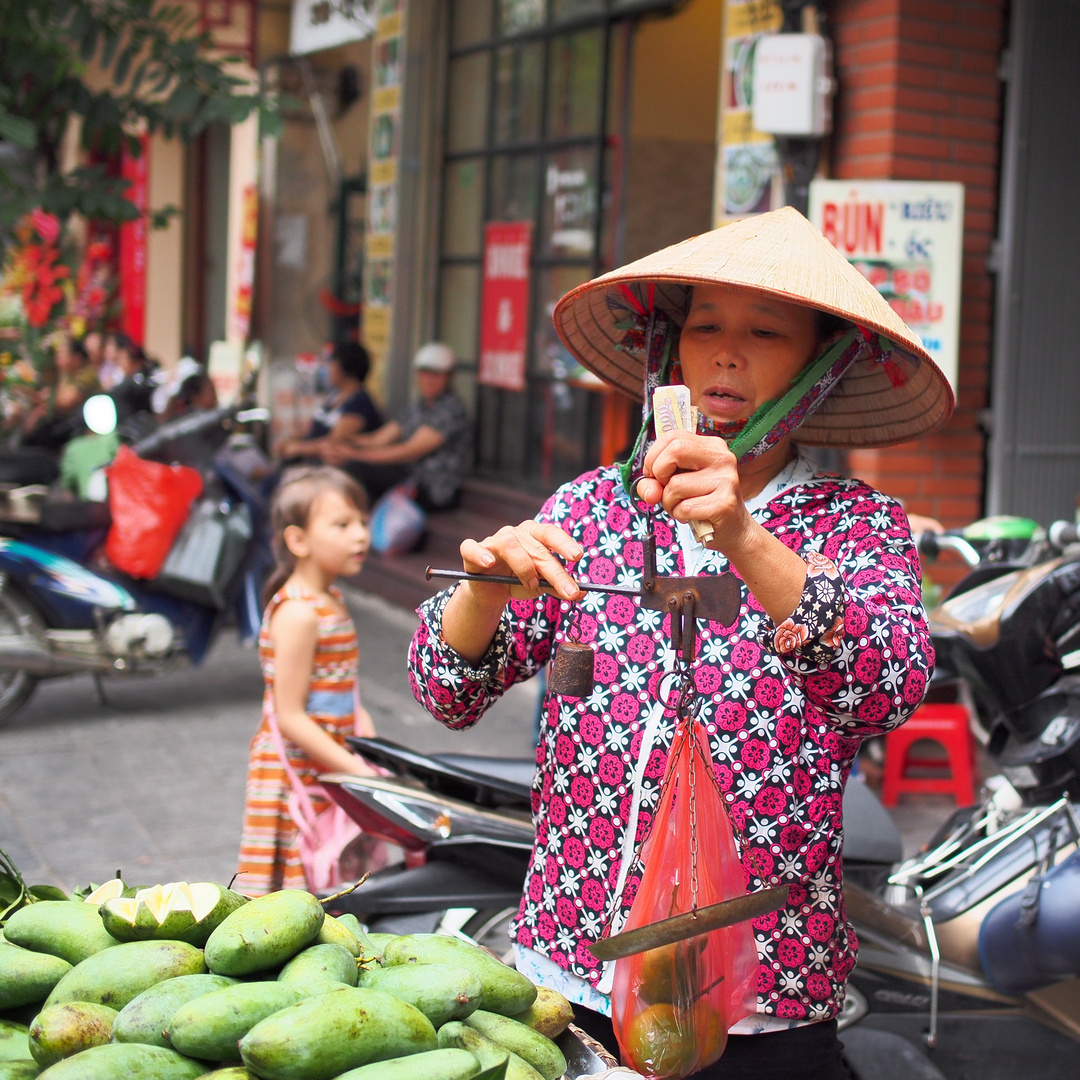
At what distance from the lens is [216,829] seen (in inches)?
184

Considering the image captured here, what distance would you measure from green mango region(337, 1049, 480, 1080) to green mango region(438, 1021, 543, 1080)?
5 centimetres

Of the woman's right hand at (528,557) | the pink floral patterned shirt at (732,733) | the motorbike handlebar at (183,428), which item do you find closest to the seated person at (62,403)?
the motorbike handlebar at (183,428)

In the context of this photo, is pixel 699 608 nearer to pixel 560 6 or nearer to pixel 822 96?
pixel 822 96

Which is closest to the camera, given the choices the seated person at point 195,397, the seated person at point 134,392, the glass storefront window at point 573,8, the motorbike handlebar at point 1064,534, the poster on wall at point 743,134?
the motorbike handlebar at point 1064,534

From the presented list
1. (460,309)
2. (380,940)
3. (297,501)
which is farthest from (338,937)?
(460,309)

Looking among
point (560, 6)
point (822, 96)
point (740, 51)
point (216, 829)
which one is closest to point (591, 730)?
point (216, 829)

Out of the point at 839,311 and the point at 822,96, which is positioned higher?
the point at 822,96

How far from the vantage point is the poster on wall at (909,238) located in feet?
16.8

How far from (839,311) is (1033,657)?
1.43 m

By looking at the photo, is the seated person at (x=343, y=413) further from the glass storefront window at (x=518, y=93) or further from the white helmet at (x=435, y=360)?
the glass storefront window at (x=518, y=93)

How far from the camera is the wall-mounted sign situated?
31.7ft

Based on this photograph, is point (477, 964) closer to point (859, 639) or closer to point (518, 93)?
point (859, 639)

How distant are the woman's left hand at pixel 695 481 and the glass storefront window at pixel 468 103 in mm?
8106

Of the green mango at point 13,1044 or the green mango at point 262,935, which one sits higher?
the green mango at point 262,935
